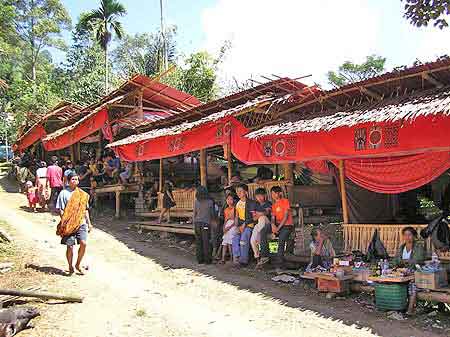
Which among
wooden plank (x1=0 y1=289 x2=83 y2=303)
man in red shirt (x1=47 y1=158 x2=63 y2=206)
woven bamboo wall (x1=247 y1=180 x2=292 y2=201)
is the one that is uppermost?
man in red shirt (x1=47 y1=158 x2=63 y2=206)

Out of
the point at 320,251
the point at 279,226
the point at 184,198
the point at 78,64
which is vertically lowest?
the point at 320,251

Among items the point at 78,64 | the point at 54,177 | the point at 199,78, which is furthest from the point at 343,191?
the point at 78,64

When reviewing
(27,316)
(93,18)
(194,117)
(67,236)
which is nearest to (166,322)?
(27,316)

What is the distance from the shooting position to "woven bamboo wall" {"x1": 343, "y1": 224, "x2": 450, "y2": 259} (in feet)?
23.7

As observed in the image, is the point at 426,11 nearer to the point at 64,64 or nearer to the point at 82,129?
the point at 82,129

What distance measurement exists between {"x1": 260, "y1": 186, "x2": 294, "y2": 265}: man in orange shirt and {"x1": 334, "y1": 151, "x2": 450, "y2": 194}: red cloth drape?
1.25m

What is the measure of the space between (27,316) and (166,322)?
5.72ft

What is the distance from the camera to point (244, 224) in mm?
8930

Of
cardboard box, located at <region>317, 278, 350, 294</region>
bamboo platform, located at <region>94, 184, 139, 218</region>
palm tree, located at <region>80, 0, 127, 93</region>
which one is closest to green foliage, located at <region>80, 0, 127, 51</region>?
palm tree, located at <region>80, 0, 127, 93</region>

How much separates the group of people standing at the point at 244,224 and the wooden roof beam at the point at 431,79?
3081mm

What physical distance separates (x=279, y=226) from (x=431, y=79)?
3.48 metres

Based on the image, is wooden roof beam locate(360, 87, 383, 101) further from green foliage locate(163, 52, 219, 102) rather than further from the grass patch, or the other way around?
green foliage locate(163, 52, 219, 102)

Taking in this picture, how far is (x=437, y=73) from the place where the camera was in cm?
696

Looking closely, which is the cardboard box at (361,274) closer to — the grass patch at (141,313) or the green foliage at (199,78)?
the grass patch at (141,313)
